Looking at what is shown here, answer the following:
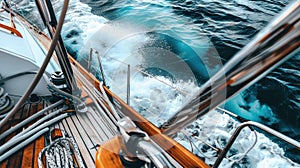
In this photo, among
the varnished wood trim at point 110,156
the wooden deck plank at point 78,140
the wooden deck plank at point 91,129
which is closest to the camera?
the varnished wood trim at point 110,156

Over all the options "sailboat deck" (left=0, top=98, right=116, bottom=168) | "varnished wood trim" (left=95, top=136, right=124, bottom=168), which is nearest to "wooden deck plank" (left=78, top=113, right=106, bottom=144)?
"sailboat deck" (left=0, top=98, right=116, bottom=168)

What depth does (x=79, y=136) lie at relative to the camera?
1.27 metres

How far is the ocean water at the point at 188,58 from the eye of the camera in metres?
1.96

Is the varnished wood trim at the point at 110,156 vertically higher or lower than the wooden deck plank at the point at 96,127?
higher

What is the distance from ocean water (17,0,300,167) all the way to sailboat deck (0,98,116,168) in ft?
1.29

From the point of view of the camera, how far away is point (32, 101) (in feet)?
5.56

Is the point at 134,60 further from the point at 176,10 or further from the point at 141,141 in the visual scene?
the point at 141,141

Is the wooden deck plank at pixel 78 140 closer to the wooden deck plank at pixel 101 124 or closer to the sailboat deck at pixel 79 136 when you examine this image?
the sailboat deck at pixel 79 136

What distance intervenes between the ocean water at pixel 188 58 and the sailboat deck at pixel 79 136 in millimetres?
394

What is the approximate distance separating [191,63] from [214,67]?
1.25ft

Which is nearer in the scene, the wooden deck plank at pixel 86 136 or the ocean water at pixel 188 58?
the wooden deck plank at pixel 86 136

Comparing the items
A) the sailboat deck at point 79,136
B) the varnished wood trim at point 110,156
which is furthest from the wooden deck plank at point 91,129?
the varnished wood trim at point 110,156

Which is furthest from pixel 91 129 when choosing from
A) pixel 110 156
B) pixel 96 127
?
pixel 110 156

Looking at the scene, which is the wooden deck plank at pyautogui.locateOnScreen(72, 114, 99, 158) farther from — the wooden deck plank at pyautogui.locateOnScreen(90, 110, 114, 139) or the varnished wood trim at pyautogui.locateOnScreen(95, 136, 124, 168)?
the varnished wood trim at pyautogui.locateOnScreen(95, 136, 124, 168)
